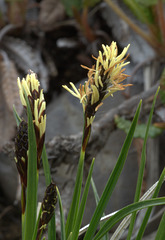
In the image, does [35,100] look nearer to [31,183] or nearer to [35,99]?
[35,99]

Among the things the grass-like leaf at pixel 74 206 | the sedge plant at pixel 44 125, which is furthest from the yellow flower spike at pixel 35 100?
the grass-like leaf at pixel 74 206

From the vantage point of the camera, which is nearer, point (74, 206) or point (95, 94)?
point (95, 94)

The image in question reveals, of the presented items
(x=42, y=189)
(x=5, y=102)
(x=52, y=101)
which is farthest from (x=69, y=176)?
(x=52, y=101)

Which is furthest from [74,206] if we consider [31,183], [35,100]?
[35,100]

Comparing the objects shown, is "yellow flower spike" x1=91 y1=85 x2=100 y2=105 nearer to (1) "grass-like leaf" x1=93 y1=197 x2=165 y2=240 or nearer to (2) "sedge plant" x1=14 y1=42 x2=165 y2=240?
(2) "sedge plant" x1=14 y1=42 x2=165 y2=240

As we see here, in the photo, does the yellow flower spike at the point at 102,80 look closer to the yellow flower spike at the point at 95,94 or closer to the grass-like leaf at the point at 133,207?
the yellow flower spike at the point at 95,94

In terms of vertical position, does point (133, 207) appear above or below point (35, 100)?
below

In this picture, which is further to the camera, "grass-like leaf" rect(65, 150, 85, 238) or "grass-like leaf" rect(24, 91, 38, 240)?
"grass-like leaf" rect(65, 150, 85, 238)

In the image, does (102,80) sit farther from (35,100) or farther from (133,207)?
(133,207)

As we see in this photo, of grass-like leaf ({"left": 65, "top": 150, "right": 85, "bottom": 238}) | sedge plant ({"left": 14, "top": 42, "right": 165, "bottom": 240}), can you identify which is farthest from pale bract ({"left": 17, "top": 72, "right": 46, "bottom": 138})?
grass-like leaf ({"left": 65, "top": 150, "right": 85, "bottom": 238})

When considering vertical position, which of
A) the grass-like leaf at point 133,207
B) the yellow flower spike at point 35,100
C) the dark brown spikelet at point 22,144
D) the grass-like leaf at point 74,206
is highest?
the yellow flower spike at point 35,100
